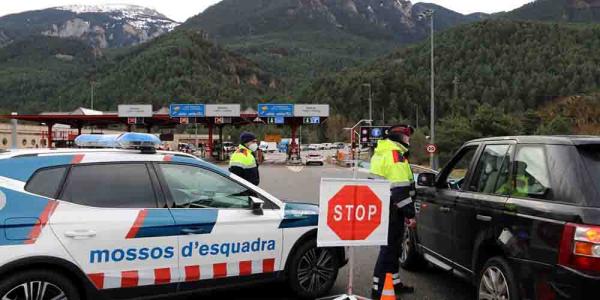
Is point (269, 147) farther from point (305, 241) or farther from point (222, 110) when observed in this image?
point (305, 241)

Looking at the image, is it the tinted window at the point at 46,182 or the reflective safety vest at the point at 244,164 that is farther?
the reflective safety vest at the point at 244,164

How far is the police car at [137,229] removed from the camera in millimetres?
4387

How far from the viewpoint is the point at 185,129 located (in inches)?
5502

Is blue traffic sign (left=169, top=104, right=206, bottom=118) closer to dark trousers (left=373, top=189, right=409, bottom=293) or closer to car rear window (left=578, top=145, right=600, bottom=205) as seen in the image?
dark trousers (left=373, top=189, right=409, bottom=293)

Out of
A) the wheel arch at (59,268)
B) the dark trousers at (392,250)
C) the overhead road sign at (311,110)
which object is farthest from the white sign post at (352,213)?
the overhead road sign at (311,110)

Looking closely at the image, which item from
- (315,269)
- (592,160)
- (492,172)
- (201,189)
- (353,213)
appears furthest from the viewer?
(315,269)

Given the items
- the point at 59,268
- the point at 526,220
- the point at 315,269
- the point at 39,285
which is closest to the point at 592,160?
the point at 526,220

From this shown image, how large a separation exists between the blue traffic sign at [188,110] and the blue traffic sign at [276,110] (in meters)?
5.41

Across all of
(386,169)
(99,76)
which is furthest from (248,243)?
(99,76)

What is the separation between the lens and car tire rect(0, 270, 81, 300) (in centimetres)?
425

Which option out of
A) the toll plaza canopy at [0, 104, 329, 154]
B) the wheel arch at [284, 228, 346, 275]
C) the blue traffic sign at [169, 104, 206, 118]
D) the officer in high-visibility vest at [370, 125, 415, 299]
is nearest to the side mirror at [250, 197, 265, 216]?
the wheel arch at [284, 228, 346, 275]

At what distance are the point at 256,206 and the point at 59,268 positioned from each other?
181 centimetres

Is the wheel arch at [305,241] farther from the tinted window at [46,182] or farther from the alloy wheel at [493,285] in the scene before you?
the tinted window at [46,182]

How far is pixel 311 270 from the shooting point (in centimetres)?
580
